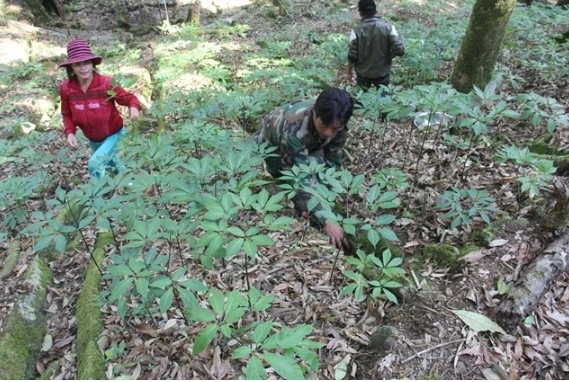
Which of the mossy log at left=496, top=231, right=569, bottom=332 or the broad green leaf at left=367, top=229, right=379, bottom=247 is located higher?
the broad green leaf at left=367, top=229, right=379, bottom=247

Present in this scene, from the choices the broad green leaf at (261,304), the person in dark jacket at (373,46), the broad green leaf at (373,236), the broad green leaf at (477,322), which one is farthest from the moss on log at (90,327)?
the person in dark jacket at (373,46)

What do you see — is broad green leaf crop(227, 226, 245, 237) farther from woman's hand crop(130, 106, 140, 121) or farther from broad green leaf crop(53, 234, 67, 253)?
woman's hand crop(130, 106, 140, 121)

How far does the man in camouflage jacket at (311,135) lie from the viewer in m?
3.04

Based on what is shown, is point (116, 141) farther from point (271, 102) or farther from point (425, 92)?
point (425, 92)

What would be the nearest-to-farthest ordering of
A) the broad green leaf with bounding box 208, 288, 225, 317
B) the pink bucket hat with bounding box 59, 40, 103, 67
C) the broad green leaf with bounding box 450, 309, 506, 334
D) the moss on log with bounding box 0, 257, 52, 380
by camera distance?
the broad green leaf with bounding box 208, 288, 225, 317, the broad green leaf with bounding box 450, 309, 506, 334, the moss on log with bounding box 0, 257, 52, 380, the pink bucket hat with bounding box 59, 40, 103, 67

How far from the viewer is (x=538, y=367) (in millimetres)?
2160

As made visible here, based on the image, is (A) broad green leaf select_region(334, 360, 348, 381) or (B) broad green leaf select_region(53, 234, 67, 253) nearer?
(B) broad green leaf select_region(53, 234, 67, 253)

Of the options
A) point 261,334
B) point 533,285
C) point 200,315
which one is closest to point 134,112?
point 200,315

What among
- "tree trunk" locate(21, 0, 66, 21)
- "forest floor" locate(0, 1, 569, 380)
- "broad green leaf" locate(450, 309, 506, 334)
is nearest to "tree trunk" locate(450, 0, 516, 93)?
"forest floor" locate(0, 1, 569, 380)

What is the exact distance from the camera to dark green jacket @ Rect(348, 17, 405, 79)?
549 centimetres

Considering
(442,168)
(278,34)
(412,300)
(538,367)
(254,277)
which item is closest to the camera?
(538,367)

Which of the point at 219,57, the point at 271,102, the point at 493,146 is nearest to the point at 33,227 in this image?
the point at 271,102

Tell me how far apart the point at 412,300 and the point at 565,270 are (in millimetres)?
1029

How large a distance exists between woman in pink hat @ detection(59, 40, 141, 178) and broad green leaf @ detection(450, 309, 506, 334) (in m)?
3.31
